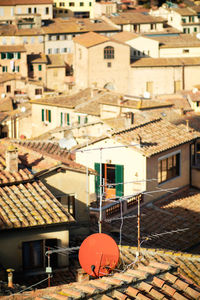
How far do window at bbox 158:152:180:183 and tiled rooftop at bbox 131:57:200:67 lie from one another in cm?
4190

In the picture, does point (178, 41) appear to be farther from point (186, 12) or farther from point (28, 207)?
point (28, 207)

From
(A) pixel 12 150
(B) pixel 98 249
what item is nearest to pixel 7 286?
(B) pixel 98 249

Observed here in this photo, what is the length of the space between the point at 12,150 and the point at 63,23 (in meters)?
70.6

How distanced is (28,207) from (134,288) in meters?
4.74

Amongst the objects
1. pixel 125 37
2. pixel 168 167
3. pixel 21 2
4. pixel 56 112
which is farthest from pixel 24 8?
pixel 168 167

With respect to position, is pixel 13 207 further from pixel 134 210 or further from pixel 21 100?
pixel 21 100

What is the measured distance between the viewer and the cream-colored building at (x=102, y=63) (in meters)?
63.0

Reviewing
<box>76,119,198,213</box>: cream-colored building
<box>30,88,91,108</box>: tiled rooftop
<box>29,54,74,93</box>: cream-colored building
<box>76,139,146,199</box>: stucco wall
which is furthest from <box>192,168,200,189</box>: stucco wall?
<box>29,54,74,93</box>: cream-colored building

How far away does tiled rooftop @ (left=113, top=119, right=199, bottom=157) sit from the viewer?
72.3 ft

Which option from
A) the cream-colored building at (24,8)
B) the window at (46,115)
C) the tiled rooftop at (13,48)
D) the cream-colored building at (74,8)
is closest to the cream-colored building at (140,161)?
the window at (46,115)

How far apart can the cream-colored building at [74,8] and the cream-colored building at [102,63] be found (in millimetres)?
32820

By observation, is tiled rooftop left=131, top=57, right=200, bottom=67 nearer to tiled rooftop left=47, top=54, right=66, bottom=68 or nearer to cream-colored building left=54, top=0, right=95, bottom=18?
tiled rooftop left=47, top=54, right=66, bottom=68

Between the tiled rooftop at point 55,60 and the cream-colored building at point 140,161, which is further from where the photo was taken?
the tiled rooftop at point 55,60

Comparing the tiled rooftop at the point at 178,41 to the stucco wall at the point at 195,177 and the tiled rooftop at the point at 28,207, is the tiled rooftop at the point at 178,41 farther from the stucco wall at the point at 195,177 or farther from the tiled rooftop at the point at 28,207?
the tiled rooftop at the point at 28,207
